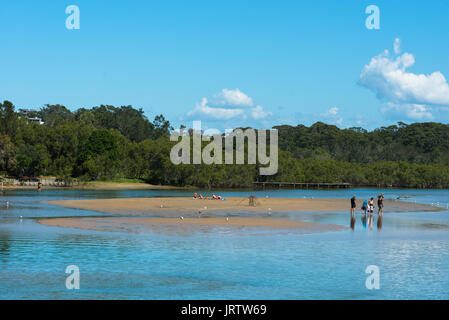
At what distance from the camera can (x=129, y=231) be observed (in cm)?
4694

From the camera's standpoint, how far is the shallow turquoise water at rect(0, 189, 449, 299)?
26297 millimetres

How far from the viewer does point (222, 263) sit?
3284 centimetres

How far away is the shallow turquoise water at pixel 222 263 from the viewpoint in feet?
86.3

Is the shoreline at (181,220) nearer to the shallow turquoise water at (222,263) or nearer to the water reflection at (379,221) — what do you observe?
the shallow turquoise water at (222,263)

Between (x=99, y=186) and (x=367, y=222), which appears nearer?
(x=367, y=222)

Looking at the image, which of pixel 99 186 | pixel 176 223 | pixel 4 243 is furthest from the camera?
pixel 99 186
